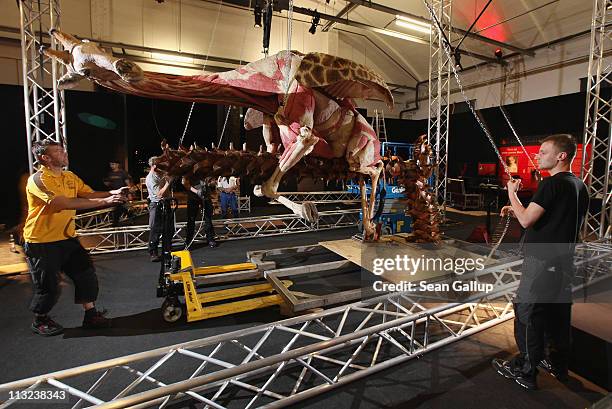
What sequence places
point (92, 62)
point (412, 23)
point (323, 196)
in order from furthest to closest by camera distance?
point (323, 196) → point (412, 23) → point (92, 62)

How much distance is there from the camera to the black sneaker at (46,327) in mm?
2875

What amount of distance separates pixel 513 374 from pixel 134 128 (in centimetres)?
1073

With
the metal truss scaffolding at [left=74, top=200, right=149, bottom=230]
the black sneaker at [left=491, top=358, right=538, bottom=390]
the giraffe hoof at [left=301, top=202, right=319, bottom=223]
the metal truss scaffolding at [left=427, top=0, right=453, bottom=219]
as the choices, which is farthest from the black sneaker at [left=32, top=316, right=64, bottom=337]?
the metal truss scaffolding at [left=427, top=0, right=453, bottom=219]

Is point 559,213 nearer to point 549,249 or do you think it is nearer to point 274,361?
point 549,249

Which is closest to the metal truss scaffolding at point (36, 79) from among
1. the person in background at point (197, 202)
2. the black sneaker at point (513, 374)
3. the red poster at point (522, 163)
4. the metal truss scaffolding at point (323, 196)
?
the person in background at point (197, 202)

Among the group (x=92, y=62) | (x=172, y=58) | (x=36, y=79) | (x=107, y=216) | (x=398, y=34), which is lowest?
(x=107, y=216)

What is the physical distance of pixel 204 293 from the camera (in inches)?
140

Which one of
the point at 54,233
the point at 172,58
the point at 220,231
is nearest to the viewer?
the point at 54,233

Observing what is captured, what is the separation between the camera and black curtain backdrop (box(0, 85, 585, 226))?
317 inches

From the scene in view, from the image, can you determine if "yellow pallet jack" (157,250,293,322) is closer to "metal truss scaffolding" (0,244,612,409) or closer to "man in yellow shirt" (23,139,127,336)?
"metal truss scaffolding" (0,244,612,409)

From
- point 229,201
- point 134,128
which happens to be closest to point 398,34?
point 229,201

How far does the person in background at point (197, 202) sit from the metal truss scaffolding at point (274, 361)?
1294 millimetres

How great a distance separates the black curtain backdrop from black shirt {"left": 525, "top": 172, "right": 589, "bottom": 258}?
318 inches

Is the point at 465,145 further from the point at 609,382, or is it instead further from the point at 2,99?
the point at 2,99
